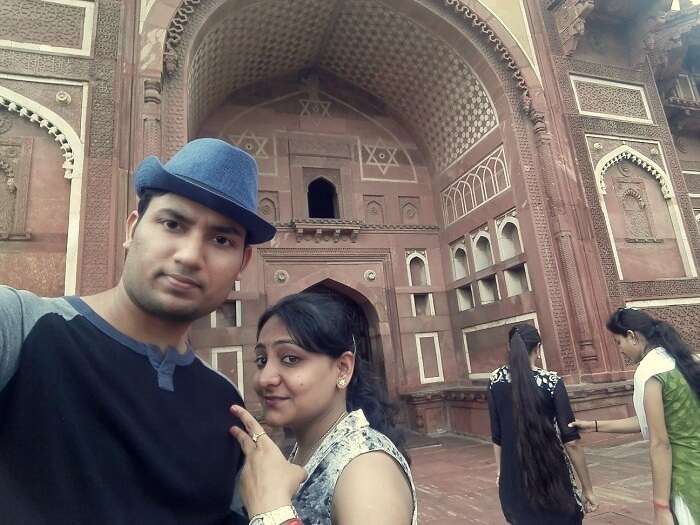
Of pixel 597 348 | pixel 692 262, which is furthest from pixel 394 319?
pixel 692 262

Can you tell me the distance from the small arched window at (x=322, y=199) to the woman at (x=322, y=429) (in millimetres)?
7800

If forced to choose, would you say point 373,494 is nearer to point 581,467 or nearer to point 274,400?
point 274,400

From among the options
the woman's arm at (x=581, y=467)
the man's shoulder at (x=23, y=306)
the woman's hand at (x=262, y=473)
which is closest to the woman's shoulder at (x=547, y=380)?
the woman's arm at (x=581, y=467)

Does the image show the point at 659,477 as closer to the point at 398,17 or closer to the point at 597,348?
the point at 597,348

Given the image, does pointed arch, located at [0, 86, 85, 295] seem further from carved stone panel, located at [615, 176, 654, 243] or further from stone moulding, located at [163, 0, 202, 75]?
carved stone panel, located at [615, 176, 654, 243]

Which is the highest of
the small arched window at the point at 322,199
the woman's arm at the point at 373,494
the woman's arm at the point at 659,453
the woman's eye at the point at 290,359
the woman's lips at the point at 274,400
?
the small arched window at the point at 322,199

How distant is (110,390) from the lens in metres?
0.81

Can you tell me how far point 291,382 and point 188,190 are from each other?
537 mm

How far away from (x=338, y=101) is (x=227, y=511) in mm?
9223

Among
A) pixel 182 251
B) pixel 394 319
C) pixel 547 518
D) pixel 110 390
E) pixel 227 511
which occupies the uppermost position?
pixel 394 319

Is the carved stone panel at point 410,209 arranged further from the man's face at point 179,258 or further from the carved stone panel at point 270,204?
the man's face at point 179,258

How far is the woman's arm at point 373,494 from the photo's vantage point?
2.78ft

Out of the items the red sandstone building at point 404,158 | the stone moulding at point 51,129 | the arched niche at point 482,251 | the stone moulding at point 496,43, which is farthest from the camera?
the arched niche at point 482,251

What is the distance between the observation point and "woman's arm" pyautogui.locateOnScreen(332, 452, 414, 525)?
85cm
